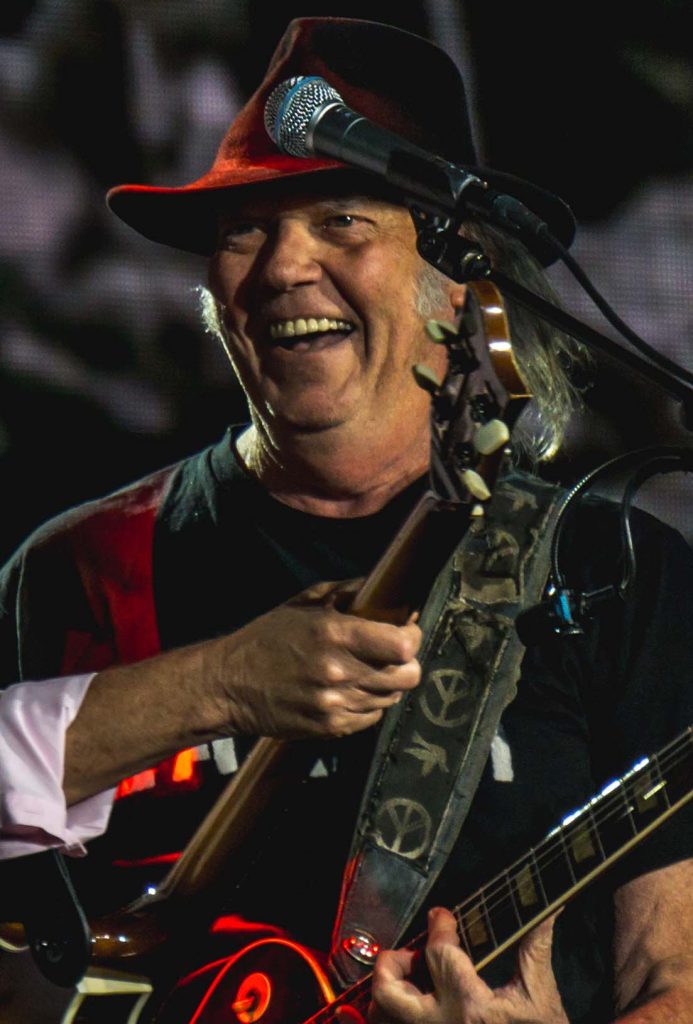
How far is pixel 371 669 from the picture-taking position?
1.68 metres

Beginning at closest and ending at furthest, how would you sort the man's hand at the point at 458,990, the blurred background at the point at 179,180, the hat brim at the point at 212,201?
1. the man's hand at the point at 458,990
2. the hat brim at the point at 212,201
3. the blurred background at the point at 179,180

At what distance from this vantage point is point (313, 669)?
1.70 metres

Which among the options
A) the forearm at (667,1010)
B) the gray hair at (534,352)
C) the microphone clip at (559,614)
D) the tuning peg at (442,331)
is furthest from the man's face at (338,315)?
the forearm at (667,1010)

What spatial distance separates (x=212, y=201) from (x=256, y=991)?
1.31m

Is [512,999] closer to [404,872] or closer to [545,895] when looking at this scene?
[545,895]

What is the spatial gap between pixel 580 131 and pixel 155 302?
2.99 feet

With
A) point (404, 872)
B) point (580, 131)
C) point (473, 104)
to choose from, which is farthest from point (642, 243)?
point (404, 872)

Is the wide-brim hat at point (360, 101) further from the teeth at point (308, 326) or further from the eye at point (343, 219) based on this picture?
the teeth at point (308, 326)

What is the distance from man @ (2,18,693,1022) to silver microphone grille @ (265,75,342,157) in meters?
0.48

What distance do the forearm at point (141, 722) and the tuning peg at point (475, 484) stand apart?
492mm

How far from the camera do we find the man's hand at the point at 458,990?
6.05ft

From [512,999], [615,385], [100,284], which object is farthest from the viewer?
[615,385]

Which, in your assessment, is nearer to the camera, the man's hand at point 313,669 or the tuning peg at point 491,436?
the tuning peg at point 491,436

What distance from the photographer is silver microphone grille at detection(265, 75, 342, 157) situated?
1615 mm
